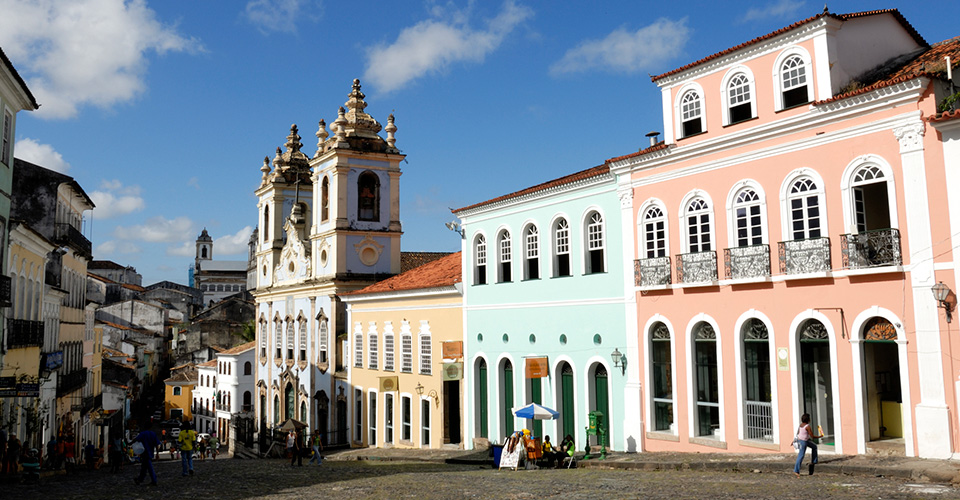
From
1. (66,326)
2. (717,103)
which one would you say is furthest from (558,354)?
(66,326)

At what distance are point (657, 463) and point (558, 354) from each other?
245 inches

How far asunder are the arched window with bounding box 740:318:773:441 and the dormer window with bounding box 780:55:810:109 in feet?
16.0

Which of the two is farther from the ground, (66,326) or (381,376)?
(66,326)

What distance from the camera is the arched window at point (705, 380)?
19609 millimetres

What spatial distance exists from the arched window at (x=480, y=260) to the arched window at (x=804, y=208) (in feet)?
37.4

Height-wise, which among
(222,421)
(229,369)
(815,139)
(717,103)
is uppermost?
(717,103)

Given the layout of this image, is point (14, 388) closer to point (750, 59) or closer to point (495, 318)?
point (495, 318)

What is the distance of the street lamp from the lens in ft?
49.4

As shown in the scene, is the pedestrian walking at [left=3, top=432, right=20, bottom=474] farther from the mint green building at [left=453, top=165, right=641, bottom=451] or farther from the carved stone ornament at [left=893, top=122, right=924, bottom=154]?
the carved stone ornament at [left=893, top=122, right=924, bottom=154]

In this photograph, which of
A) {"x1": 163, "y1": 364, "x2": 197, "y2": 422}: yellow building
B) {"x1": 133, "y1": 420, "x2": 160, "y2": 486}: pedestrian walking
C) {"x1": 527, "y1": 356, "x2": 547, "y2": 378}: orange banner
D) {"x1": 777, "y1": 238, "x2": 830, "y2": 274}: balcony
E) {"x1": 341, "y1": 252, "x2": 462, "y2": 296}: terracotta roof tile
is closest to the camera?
{"x1": 133, "y1": 420, "x2": 160, "y2": 486}: pedestrian walking

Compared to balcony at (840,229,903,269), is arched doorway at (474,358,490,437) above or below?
below

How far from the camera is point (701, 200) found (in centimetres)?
1975

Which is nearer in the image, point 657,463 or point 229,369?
point 657,463

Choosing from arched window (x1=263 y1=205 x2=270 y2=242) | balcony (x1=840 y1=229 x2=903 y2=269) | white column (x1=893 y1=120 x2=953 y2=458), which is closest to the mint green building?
balcony (x1=840 y1=229 x2=903 y2=269)
